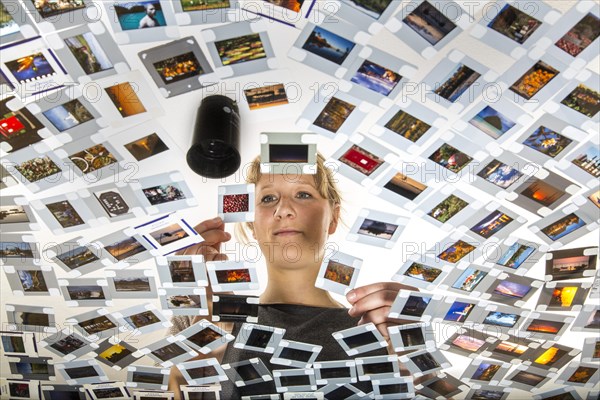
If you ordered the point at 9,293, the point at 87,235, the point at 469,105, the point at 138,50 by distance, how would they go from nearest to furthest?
the point at 138,50 → the point at 469,105 → the point at 87,235 → the point at 9,293

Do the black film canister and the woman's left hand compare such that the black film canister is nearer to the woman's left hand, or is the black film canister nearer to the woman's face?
the woman's face

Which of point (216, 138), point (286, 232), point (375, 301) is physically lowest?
point (375, 301)

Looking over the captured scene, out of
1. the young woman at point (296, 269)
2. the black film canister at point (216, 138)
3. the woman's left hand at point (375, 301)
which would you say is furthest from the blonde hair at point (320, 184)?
the woman's left hand at point (375, 301)

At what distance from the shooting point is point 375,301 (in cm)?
318

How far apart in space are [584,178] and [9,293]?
2.93 meters

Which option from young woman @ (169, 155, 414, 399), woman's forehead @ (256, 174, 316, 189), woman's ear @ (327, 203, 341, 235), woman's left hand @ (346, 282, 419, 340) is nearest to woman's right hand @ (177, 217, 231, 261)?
young woman @ (169, 155, 414, 399)

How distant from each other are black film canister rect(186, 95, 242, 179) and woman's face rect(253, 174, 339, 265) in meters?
0.25

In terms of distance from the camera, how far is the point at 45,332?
133 inches

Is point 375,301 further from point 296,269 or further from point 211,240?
point 211,240

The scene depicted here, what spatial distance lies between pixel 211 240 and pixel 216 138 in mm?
718

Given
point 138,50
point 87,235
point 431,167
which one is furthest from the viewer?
point 87,235

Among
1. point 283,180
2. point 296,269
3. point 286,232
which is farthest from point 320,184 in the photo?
point 296,269

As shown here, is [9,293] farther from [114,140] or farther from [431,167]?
[431,167]

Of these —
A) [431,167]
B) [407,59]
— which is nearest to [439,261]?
[431,167]
